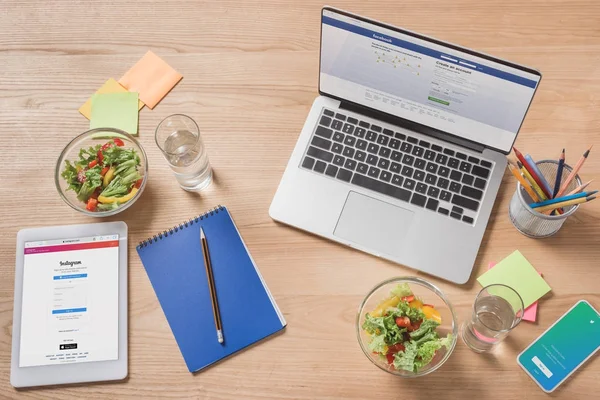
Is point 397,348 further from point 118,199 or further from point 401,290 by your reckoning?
point 118,199

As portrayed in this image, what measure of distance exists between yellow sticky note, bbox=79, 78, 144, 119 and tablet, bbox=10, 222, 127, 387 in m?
0.23

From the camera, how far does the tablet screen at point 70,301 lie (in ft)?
3.44

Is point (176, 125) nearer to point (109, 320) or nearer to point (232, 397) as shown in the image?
point (109, 320)

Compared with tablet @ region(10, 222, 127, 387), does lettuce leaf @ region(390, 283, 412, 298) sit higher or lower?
higher

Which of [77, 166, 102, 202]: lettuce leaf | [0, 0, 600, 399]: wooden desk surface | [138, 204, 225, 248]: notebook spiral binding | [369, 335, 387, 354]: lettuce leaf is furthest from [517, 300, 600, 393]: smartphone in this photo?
[77, 166, 102, 202]: lettuce leaf

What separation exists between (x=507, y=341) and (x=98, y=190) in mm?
745

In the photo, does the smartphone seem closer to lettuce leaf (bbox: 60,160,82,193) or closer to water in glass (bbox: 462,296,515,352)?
water in glass (bbox: 462,296,515,352)

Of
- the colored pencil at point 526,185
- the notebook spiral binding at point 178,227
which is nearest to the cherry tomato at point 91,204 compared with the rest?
the notebook spiral binding at point 178,227

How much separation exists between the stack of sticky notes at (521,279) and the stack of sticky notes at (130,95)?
0.68 meters

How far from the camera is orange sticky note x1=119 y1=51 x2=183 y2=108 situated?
1196 millimetres

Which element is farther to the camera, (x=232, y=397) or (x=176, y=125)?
(x=176, y=125)

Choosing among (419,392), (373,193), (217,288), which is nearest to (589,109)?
(373,193)

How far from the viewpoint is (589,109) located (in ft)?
3.74

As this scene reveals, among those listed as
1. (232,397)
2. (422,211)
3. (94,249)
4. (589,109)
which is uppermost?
(589,109)
